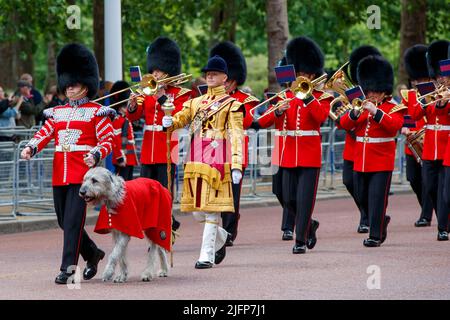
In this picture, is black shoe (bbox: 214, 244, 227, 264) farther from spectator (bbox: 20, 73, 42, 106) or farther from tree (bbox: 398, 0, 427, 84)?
tree (bbox: 398, 0, 427, 84)

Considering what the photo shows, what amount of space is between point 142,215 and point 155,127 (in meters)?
2.94

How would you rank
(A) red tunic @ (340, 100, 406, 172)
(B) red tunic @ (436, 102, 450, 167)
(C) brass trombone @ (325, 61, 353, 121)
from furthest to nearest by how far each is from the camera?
(C) brass trombone @ (325, 61, 353, 121), (A) red tunic @ (340, 100, 406, 172), (B) red tunic @ (436, 102, 450, 167)

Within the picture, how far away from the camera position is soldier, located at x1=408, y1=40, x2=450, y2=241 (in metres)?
13.8

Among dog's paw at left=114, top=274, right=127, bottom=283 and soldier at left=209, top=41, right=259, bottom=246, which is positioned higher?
soldier at left=209, top=41, right=259, bottom=246

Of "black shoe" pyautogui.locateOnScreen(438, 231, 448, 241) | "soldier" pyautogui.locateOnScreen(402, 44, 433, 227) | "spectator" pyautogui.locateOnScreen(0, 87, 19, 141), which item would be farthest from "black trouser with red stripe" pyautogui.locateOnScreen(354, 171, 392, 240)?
"spectator" pyautogui.locateOnScreen(0, 87, 19, 141)

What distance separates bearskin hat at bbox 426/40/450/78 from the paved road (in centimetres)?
176

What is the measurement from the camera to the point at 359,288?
10.2 metres

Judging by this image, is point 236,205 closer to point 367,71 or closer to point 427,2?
point 367,71

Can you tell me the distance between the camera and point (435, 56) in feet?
50.1

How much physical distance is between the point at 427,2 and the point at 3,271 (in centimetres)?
1898

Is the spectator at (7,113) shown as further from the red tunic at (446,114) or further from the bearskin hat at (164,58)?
the red tunic at (446,114)

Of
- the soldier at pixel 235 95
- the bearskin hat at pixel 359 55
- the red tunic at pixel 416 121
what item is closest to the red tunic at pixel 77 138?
the soldier at pixel 235 95

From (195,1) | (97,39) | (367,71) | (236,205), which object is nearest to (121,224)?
(236,205)

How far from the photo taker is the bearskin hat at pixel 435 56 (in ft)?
49.8
